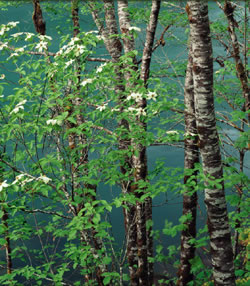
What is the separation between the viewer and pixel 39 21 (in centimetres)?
545

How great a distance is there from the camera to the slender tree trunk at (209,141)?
3.65 m

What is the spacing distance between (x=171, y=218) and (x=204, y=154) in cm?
1183

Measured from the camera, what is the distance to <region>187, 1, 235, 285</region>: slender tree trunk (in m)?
3.65

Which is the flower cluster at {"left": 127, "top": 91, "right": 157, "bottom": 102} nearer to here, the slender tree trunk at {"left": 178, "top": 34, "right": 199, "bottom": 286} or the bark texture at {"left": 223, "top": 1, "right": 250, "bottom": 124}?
the bark texture at {"left": 223, "top": 1, "right": 250, "bottom": 124}

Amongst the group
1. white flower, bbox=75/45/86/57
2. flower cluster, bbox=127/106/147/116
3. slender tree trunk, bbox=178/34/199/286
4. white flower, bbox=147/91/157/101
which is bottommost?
slender tree trunk, bbox=178/34/199/286

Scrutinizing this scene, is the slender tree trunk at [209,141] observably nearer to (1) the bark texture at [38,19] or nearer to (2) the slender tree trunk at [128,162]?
(2) the slender tree trunk at [128,162]

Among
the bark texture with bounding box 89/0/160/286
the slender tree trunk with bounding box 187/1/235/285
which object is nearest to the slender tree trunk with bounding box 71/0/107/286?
the bark texture with bounding box 89/0/160/286

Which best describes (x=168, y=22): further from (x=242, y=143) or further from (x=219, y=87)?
(x=242, y=143)

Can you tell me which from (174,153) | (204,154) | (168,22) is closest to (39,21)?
(168,22)

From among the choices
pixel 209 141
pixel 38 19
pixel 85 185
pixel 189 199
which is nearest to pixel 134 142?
pixel 85 185

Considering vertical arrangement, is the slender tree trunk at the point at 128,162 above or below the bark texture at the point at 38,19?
below

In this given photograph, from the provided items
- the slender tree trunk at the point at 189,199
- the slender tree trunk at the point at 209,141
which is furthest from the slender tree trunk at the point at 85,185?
the slender tree trunk at the point at 189,199

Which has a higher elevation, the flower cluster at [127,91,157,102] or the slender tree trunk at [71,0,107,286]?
the flower cluster at [127,91,157,102]

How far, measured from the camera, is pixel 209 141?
391 centimetres
